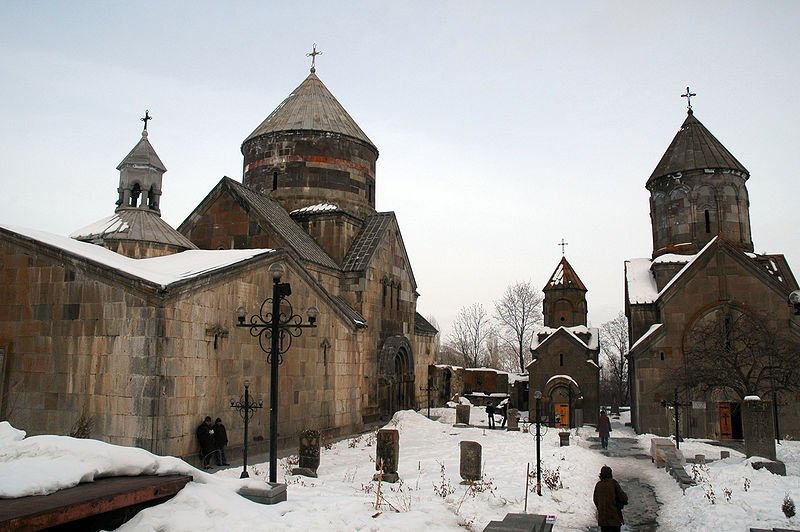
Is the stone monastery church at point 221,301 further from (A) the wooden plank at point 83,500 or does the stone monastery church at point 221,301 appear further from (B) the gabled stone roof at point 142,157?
(A) the wooden plank at point 83,500

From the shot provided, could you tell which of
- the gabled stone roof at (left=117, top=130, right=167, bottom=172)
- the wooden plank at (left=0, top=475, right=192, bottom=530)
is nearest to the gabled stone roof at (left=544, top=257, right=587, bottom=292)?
the gabled stone roof at (left=117, top=130, right=167, bottom=172)

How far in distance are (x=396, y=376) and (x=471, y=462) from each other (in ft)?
38.7

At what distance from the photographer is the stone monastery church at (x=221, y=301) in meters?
11.0

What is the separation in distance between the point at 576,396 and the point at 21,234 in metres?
23.4

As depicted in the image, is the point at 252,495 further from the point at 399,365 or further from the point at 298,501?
the point at 399,365

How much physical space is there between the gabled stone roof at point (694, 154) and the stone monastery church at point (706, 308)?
44 millimetres

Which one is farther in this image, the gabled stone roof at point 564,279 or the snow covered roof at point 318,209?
the gabled stone roof at point 564,279

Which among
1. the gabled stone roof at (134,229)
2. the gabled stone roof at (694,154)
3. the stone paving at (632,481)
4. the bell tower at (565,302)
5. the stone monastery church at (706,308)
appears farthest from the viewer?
the bell tower at (565,302)

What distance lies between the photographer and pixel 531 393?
30.0 m

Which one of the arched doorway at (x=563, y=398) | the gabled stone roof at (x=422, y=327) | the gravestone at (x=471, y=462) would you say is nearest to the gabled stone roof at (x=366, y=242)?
the gabled stone roof at (x=422, y=327)

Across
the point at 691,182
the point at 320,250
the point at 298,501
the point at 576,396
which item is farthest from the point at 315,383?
the point at 691,182

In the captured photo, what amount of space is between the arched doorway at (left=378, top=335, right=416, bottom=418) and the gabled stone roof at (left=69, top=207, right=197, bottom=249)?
7.86m

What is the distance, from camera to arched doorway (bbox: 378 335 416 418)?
844 inches

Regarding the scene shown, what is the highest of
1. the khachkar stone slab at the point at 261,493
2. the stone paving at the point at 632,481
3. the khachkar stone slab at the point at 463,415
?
the khachkar stone slab at the point at 261,493
